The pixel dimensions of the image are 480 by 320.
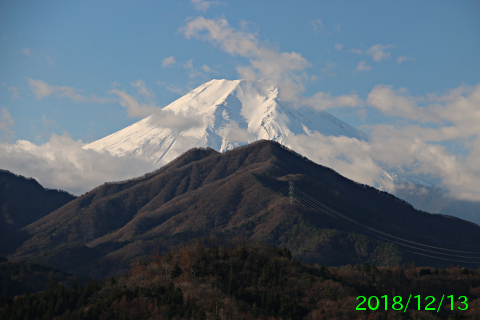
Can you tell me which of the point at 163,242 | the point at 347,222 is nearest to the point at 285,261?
the point at 163,242

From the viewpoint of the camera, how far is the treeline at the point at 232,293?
74.1 m

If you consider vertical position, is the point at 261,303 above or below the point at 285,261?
below

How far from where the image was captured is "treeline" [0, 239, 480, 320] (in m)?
74.1

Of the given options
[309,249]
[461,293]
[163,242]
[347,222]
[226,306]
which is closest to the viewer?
[226,306]

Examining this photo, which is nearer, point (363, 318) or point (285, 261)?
point (363, 318)

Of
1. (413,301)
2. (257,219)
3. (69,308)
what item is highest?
(257,219)

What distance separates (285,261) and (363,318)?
18.6 m

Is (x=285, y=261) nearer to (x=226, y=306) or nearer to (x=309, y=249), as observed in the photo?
(x=226, y=306)

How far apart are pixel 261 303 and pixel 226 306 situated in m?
6.85

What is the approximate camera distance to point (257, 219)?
198125mm

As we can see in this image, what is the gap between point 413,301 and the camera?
89.9m

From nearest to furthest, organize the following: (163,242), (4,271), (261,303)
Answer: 1. (261,303)
2. (4,271)
3. (163,242)

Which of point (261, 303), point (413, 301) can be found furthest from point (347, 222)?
point (261, 303)

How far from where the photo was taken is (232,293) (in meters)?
80.6
